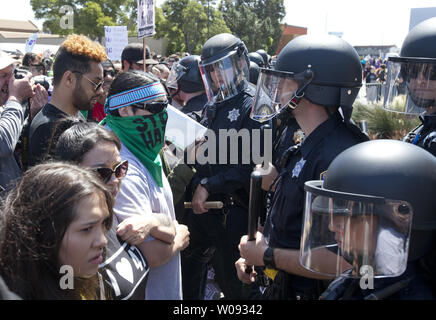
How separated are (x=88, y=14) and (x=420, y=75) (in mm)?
45292

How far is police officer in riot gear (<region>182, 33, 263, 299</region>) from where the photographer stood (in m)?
3.49

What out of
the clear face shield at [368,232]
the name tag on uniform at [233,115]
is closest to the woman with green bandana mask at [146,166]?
the clear face shield at [368,232]

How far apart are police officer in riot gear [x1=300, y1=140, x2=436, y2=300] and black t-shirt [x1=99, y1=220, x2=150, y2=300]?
0.75m

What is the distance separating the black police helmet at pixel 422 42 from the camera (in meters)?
2.48

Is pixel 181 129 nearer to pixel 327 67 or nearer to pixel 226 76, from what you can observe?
pixel 226 76

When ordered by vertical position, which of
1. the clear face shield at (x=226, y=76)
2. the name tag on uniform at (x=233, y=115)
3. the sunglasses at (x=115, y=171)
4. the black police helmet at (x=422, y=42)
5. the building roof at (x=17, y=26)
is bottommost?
the building roof at (x=17, y=26)

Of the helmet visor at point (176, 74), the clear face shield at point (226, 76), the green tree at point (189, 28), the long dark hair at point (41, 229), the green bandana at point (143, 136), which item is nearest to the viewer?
the long dark hair at point (41, 229)

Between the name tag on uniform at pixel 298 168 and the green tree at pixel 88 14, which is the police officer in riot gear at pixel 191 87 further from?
the green tree at pixel 88 14

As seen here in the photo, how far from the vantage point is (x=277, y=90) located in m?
2.52

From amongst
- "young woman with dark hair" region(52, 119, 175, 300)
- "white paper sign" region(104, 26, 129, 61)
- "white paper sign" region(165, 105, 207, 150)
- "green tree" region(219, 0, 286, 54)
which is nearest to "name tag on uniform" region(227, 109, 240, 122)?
"white paper sign" region(165, 105, 207, 150)

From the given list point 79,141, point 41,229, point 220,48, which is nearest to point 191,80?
point 220,48

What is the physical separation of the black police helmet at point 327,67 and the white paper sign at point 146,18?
4.30 metres

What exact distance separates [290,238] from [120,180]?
90 cm

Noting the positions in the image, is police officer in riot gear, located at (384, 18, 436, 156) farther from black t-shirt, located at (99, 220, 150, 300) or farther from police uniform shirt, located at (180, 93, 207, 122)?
police uniform shirt, located at (180, 93, 207, 122)
